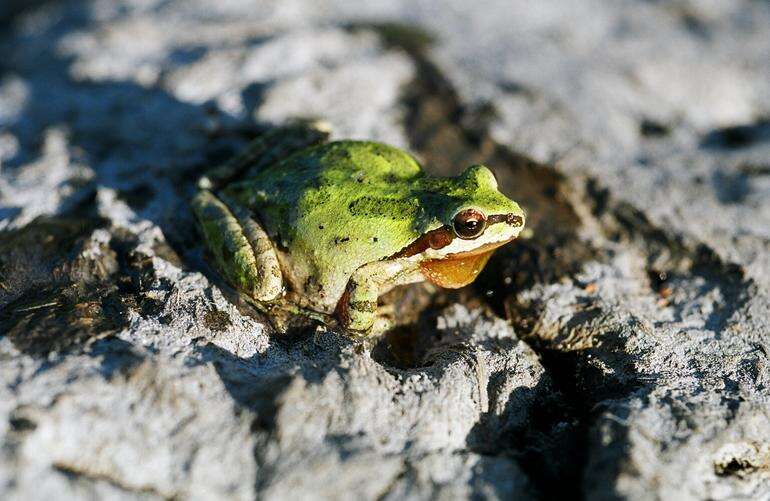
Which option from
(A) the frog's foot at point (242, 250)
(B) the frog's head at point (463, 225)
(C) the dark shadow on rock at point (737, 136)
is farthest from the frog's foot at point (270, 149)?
(C) the dark shadow on rock at point (737, 136)

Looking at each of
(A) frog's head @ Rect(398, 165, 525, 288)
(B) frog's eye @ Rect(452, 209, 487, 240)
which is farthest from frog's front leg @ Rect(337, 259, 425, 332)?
(B) frog's eye @ Rect(452, 209, 487, 240)

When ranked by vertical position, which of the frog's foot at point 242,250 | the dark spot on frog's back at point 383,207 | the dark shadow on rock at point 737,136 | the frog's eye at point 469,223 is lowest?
the dark shadow on rock at point 737,136

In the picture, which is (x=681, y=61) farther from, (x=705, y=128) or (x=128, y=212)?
(x=128, y=212)

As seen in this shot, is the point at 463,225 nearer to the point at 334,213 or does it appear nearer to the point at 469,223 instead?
the point at 469,223

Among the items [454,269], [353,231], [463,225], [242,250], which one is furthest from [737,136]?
[242,250]

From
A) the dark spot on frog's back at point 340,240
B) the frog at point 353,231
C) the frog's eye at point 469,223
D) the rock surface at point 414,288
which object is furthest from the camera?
the dark spot on frog's back at point 340,240

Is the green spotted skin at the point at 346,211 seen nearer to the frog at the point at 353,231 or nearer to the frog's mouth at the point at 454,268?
the frog at the point at 353,231

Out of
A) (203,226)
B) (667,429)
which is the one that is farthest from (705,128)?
(203,226)

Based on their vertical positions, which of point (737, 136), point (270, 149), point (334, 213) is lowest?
point (737, 136)
